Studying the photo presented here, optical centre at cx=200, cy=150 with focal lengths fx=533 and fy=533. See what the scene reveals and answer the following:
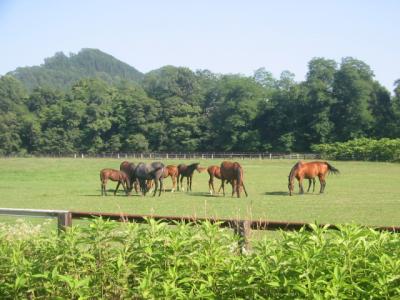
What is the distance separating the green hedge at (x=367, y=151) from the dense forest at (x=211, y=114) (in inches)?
604

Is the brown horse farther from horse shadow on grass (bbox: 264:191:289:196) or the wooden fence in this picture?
the wooden fence

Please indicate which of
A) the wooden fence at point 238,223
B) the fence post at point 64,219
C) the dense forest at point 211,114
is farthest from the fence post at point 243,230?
the dense forest at point 211,114

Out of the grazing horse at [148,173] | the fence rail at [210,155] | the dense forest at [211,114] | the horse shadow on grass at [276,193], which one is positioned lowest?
the horse shadow on grass at [276,193]

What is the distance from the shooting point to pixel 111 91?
110750 millimetres

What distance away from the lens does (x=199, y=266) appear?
423 cm

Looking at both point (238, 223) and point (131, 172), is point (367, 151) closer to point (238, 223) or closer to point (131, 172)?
point (131, 172)

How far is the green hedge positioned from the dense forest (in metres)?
15.3

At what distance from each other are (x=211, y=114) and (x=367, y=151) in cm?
4276

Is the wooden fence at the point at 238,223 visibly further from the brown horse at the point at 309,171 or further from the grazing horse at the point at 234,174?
the brown horse at the point at 309,171

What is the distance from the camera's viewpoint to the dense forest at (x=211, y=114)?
80.7 meters

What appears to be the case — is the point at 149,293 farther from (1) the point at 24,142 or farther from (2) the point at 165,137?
(1) the point at 24,142

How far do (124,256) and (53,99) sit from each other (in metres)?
111

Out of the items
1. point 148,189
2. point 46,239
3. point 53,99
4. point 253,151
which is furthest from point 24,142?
point 46,239

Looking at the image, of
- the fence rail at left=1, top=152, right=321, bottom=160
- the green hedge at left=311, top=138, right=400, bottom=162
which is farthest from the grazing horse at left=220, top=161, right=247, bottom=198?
the fence rail at left=1, top=152, right=321, bottom=160
